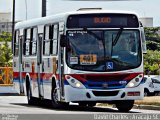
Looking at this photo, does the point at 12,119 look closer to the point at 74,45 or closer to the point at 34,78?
the point at 74,45

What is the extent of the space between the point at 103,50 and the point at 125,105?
251cm

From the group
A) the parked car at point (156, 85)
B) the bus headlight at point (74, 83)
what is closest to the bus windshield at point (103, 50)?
the bus headlight at point (74, 83)

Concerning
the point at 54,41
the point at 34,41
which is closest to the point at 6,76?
the point at 34,41

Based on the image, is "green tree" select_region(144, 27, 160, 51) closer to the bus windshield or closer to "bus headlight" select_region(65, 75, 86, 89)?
the bus windshield

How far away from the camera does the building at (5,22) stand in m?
155

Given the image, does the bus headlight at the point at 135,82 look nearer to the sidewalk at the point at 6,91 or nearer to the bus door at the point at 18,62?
the bus door at the point at 18,62

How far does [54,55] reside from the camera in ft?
77.7

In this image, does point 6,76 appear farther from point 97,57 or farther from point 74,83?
point 97,57

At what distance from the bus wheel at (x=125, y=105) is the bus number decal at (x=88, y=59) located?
2.23 m

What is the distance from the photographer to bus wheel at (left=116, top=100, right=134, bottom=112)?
23.7 meters

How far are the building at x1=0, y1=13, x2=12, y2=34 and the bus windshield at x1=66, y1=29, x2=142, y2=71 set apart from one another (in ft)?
426

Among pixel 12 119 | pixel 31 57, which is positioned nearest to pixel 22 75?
pixel 31 57

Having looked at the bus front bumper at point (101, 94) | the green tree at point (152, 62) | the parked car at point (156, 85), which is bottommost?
the green tree at point (152, 62)

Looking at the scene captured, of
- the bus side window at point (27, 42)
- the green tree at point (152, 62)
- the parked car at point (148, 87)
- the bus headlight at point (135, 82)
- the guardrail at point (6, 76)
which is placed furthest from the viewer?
the green tree at point (152, 62)
